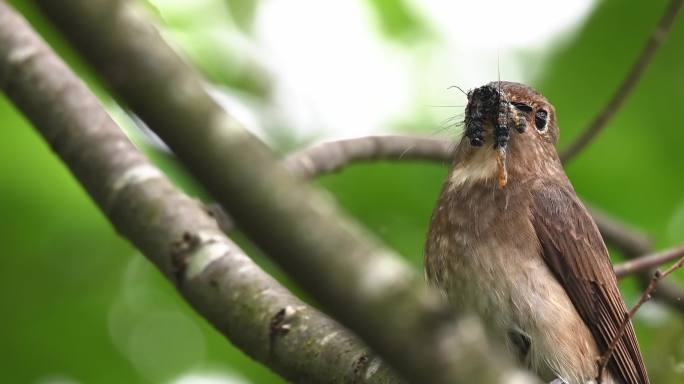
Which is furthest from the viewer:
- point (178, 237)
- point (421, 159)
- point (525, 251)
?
point (421, 159)

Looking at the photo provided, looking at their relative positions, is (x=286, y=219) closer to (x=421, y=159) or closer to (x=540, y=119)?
(x=540, y=119)

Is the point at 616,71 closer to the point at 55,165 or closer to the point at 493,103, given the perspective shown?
the point at 493,103

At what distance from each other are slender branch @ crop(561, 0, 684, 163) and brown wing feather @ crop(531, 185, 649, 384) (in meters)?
0.65

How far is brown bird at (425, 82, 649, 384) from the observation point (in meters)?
4.13

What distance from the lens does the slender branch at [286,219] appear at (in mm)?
1537

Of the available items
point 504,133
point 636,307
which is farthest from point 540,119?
point 636,307

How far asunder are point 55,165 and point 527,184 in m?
2.44

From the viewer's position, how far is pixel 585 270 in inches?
179

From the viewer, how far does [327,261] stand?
5.08 feet

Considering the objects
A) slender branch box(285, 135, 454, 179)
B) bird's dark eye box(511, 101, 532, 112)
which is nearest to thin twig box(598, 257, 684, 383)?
bird's dark eye box(511, 101, 532, 112)

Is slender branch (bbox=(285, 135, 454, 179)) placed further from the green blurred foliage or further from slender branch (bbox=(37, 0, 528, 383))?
slender branch (bbox=(37, 0, 528, 383))

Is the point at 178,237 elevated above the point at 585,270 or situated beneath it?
elevated above

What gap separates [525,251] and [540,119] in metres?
0.91

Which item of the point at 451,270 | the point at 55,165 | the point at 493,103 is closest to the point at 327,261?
the point at 451,270
